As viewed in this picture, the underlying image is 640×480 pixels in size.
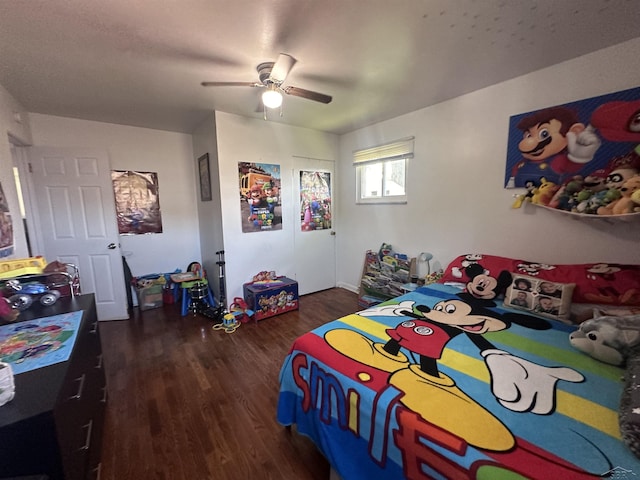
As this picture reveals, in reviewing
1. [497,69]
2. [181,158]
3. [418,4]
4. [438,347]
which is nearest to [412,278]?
[438,347]

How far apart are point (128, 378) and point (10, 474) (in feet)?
Result: 5.06

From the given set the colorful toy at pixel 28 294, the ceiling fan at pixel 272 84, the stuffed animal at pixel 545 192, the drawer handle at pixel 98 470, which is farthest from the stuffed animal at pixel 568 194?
the colorful toy at pixel 28 294

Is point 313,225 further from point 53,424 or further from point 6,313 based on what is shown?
point 53,424

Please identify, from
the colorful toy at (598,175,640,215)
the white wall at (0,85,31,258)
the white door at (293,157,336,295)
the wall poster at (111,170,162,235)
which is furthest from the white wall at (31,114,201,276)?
the colorful toy at (598,175,640,215)

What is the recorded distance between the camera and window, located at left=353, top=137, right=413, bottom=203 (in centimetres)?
316

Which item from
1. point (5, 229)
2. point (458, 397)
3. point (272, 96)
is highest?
point (272, 96)

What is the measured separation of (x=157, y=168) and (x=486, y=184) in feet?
13.2

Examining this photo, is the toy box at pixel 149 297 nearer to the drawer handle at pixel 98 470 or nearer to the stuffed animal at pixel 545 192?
the drawer handle at pixel 98 470

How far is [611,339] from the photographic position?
1.24 meters

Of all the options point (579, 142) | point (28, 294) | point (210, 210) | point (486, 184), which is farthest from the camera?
point (210, 210)

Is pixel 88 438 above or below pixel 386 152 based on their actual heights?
below

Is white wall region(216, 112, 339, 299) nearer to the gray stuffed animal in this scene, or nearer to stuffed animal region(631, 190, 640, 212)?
the gray stuffed animal

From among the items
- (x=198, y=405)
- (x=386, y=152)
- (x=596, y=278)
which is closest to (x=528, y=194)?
(x=596, y=278)

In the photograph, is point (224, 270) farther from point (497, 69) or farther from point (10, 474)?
point (497, 69)
